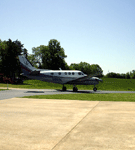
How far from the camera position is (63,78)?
3016 cm

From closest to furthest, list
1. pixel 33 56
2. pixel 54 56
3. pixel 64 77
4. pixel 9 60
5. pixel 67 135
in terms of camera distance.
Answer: pixel 67 135, pixel 64 77, pixel 9 60, pixel 54 56, pixel 33 56

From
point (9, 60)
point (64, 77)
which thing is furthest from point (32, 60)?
point (64, 77)

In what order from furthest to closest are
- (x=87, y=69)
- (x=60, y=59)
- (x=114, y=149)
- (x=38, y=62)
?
(x=87, y=69) → (x=38, y=62) → (x=60, y=59) → (x=114, y=149)

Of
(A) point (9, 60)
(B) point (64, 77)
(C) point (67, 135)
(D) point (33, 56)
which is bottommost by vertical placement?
(C) point (67, 135)

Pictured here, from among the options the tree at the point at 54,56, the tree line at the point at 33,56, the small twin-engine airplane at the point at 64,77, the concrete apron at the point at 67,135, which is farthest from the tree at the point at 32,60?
the concrete apron at the point at 67,135

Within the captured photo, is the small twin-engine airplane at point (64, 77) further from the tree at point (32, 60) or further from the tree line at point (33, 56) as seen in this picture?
the tree at point (32, 60)

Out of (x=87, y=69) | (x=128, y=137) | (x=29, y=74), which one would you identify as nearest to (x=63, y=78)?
(x=29, y=74)

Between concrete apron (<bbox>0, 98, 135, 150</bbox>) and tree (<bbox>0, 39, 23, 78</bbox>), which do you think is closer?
concrete apron (<bbox>0, 98, 135, 150</bbox>)

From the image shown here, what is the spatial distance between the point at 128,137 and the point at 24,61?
29374 mm

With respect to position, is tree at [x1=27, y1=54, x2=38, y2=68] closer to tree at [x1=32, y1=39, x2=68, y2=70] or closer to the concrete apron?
tree at [x1=32, y1=39, x2=68, y2=70]

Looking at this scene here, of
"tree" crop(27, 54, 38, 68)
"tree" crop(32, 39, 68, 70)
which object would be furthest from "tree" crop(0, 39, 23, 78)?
"tree" crop(27, 54, 38, 68)

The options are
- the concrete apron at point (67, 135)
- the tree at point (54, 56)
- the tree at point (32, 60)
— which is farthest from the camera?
the tree at point (32, 60)

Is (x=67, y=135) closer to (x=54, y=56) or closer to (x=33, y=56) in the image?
(x=54, y=56)

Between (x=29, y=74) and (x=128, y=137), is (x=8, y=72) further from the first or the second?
(x=128, y=137)
